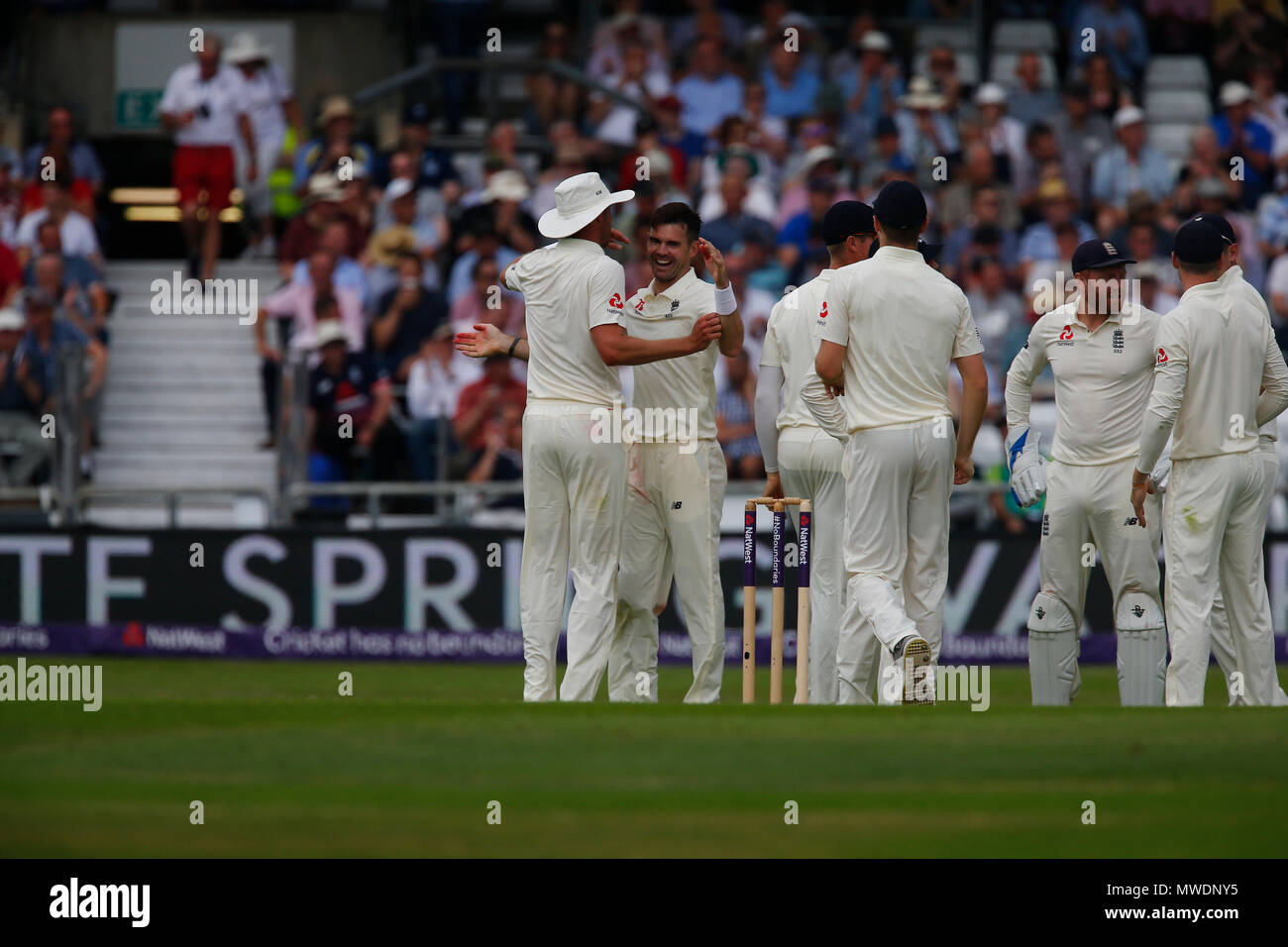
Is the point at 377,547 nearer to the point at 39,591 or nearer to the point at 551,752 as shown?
the point at 39,591

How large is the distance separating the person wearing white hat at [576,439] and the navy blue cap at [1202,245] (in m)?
2.45

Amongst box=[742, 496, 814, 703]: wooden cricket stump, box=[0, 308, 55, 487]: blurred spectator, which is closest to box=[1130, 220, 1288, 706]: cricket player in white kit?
box=[742, 496, 814, 703]: wooden cricket stump

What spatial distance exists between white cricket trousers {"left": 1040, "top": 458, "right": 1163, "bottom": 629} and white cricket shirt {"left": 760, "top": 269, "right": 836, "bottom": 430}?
1374mm

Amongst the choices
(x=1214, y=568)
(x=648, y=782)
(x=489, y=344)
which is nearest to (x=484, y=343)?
(x=489, y=344)

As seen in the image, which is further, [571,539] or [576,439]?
[571,539]

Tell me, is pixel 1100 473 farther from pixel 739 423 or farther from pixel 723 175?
pixel 723 175

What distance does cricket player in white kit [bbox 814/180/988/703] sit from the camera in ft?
30.0

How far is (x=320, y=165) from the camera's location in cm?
1895

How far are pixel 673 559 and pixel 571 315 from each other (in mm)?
1560

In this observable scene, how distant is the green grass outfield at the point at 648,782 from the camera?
6273mm

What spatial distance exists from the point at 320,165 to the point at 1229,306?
11.1 meters

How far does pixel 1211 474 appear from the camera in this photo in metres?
9.85

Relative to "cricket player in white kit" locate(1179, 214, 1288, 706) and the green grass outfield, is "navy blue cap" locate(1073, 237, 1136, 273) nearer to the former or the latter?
"cricket player in white kit" locate(1179, 214, 1288, 706)
